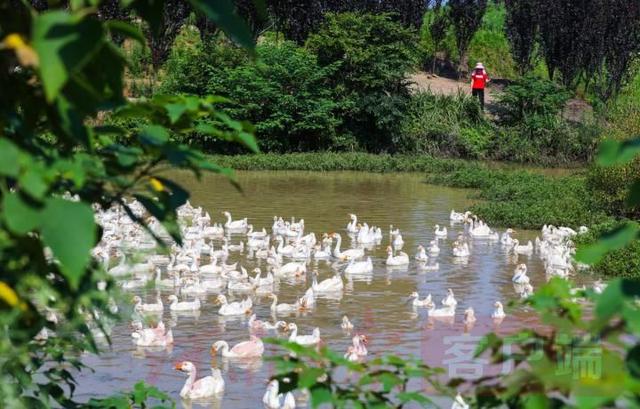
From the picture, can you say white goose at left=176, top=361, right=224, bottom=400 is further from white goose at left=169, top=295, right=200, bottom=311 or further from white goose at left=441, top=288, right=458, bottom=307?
→ white goose at left=441, top=288, right=458, bottom=307

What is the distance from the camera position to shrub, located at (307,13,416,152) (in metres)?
28.3

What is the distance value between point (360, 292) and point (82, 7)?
10.6 meters

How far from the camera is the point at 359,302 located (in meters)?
11.3

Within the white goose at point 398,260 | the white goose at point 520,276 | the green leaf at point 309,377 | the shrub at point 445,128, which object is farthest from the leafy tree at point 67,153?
the shrub at point 445,128

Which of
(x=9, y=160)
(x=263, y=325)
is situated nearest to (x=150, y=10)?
(x=9, y=160)

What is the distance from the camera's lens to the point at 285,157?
84.0 ft

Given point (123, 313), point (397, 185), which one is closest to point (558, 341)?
point (123, 313)

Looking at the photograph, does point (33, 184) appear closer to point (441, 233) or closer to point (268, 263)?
point (268, 263)

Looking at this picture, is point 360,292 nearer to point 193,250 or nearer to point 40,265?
point 193,250

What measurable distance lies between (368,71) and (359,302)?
18133mm

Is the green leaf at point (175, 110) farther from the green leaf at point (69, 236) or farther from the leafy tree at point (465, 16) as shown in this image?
the leafy tree at point (465, 16)

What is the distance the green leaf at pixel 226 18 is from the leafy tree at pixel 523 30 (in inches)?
1448

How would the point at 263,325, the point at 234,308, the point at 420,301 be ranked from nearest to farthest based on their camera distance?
the point at 263,325 → the point at 234,308 → the point at 420,301

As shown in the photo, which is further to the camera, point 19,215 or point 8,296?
point 8,296
